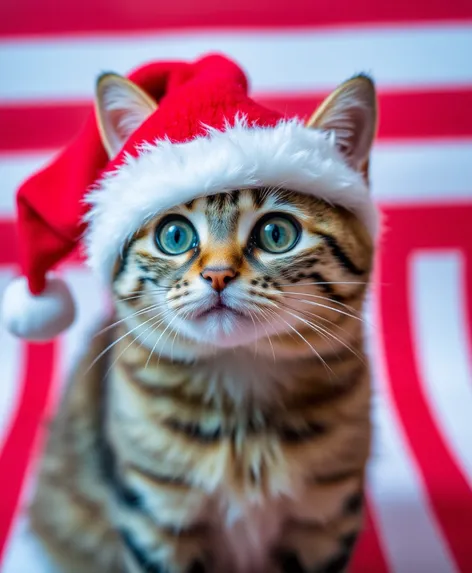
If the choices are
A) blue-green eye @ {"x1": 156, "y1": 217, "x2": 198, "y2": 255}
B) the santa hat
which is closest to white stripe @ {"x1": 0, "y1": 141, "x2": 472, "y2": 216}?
the santa hat

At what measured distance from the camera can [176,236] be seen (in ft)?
2.03

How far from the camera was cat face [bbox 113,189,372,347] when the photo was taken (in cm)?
58

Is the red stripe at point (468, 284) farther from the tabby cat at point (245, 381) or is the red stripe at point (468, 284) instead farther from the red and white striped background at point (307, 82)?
the tabby cat at point (245, 381)

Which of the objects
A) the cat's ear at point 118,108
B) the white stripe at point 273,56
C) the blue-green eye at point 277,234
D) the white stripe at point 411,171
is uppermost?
the white stripe at point 273,56

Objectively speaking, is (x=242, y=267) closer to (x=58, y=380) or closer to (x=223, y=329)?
(x=223, y=329)

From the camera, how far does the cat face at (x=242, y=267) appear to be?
577 millimetres

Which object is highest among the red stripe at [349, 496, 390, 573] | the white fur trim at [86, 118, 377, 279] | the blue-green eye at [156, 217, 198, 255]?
the white fur trim at [86, 118, 377, 279]

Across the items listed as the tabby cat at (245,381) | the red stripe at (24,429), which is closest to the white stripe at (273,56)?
the red stripe at (24,429)

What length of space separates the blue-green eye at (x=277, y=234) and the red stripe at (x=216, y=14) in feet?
2.30

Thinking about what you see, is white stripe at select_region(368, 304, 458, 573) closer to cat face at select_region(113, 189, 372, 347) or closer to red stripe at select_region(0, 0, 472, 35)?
cat face at select_region(113, 189, 372, 347)

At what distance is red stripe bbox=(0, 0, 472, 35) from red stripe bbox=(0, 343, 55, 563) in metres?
0.56

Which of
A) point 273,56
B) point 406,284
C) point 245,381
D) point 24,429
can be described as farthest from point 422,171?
point 24,429

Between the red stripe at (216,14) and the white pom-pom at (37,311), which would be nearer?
the white pom-pom at (37,311)

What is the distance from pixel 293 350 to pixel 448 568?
1.17 feet
